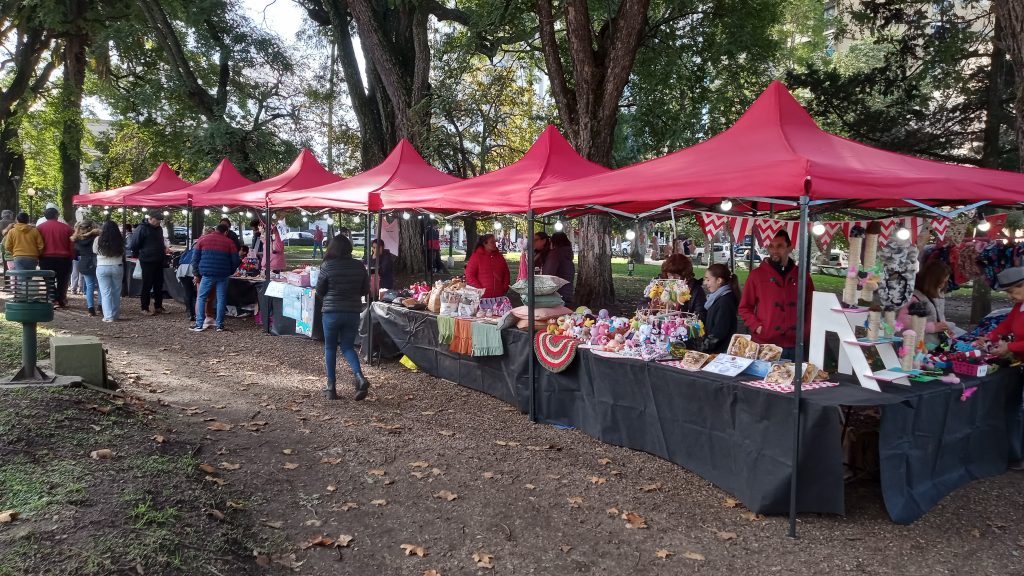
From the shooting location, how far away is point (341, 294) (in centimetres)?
654

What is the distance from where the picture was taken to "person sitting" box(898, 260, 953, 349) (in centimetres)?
516

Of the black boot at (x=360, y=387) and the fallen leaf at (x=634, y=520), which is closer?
the fallen leaf at (x=634, y=520)

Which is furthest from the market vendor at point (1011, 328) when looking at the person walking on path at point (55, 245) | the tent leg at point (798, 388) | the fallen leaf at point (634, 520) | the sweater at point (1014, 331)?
the person walking on path at point (55, 245)

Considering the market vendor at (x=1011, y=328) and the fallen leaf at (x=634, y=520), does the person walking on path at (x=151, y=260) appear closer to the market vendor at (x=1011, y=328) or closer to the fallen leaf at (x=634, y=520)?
the fallen leaf at (x=634, y=520)

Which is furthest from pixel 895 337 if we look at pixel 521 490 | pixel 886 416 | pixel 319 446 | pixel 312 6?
pixel 312 6

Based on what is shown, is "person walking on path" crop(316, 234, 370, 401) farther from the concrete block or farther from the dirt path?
→ the concrete block

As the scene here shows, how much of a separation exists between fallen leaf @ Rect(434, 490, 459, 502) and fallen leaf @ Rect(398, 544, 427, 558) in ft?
2.22

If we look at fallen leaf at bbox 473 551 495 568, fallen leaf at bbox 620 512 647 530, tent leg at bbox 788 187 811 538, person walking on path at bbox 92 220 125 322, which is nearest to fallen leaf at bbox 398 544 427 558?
fallen leaf at bbox 473 551 495 568

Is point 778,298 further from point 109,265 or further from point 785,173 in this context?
point 109,265

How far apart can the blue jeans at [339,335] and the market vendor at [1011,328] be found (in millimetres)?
5406

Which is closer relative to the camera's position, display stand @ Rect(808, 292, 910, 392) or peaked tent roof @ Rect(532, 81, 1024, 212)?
peaked tent roof @ Rect(532, 81, 1024, 212)

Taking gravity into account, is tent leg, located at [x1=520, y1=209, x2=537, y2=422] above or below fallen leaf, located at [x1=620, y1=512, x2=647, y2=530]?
above

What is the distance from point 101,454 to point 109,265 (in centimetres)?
796

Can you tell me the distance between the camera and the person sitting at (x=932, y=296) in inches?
203
